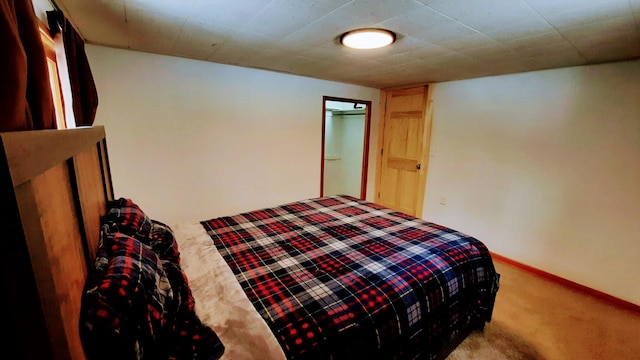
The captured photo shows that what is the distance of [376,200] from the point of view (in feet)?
15.1

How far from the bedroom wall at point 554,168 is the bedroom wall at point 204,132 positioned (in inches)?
78.7

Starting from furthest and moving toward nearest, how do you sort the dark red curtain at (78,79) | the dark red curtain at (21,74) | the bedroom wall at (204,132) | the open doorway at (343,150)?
the open doorway at (343,150), the bedroom wall at (204,132), the dark red curtain at (78,79), the dark red curtain at (21,74)

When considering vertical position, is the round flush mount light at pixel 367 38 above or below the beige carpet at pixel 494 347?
above

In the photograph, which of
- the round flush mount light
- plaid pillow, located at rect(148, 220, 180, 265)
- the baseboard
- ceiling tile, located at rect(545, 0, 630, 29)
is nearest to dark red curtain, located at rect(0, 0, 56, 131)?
plaid pillow, located at rect(148, 220, 180, 265)

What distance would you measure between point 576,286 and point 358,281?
8.84 feet

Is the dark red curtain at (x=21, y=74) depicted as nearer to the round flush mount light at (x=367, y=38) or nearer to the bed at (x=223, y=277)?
the bed at (x=223, y=277)

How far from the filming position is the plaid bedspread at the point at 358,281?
1115mm

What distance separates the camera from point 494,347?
1805 millimetres

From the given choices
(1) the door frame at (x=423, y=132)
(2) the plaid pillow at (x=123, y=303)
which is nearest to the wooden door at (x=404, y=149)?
(1) the door frame at (x=423, y=132)

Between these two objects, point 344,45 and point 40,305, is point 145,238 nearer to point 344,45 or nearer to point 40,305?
point 40,305

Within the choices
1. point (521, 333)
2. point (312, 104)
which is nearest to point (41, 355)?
point (521, 333)

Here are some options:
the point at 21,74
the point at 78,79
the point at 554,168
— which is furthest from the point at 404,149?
the point at 21,74

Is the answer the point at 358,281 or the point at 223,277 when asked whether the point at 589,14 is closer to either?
the point at 358,281

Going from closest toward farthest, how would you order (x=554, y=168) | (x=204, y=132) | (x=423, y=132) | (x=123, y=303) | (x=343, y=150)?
1. (x=123, y=303)
2. (x=554, y=168)
3. (x=204, y=132)
4. (x=423, y=132)
5. (x=343, y=150)
